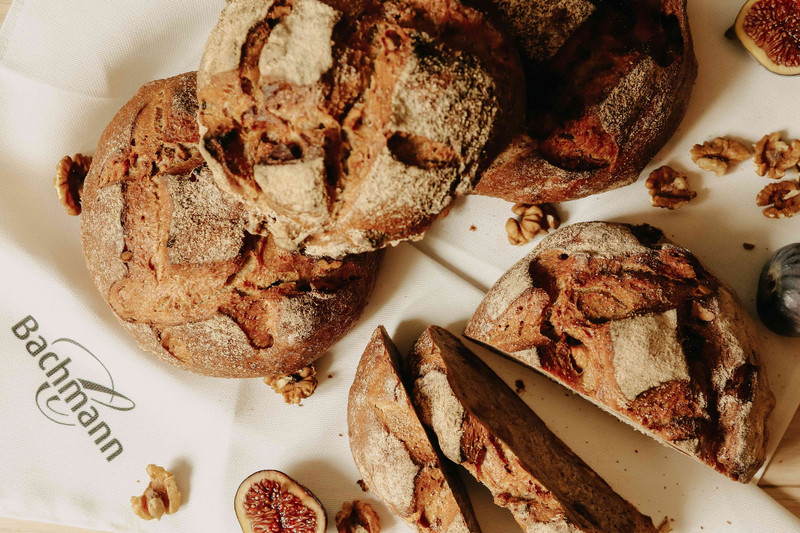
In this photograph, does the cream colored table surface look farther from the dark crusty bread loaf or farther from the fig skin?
the dark crusty bread loaf

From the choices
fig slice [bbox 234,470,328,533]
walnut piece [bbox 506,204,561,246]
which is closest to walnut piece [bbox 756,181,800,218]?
walnut piece [bbox 506,204,561,246]

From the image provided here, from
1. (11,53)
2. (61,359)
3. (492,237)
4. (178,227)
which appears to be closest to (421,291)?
(492,237)

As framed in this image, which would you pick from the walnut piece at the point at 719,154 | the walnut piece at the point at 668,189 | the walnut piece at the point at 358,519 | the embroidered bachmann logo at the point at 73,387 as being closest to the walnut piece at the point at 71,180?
the embroidered bachmann logo at the point at 73,387

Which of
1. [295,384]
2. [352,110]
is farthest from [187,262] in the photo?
[352,110]

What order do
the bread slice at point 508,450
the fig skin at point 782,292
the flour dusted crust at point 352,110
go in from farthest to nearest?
the fig skin at point 782,292 < the bread slice at point 508,450 < the flour dusted crust at point 352,110

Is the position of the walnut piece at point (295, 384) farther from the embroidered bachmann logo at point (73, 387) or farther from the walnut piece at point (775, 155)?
the walnut piece at point (775, 155)

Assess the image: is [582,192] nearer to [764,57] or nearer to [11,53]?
[764,57]
